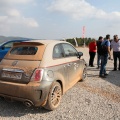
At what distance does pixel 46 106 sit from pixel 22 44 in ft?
5.71

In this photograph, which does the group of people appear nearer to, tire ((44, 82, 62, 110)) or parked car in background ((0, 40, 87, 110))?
parked car in background ((0, 40, 87, 110))

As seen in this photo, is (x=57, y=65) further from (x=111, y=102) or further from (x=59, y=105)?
(x=111, y=102)

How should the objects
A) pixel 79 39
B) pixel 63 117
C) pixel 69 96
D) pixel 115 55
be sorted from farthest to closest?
pixel 79 39 < pixel 115 55 < pixel 69 96 < pixel 63 117

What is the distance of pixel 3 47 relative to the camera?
1030 cm

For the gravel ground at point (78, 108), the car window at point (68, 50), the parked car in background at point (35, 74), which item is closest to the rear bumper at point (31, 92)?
the parked car in background at point (35, 74)

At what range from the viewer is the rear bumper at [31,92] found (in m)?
4.41

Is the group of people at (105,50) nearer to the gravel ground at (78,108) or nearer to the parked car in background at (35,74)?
the gravel ground at (78,108)

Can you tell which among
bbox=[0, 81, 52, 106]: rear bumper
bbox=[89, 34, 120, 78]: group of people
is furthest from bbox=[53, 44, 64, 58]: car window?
bbox=[89, 34, 120, 78]: group of people

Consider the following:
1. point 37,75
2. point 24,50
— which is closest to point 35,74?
point 37,75

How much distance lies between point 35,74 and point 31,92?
0.41m

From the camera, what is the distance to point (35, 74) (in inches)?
178

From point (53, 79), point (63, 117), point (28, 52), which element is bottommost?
point (63, 117)

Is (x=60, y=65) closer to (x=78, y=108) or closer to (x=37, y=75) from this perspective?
(x=37, y=75)

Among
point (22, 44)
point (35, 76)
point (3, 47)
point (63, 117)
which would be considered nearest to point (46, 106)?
point (63, 117)
